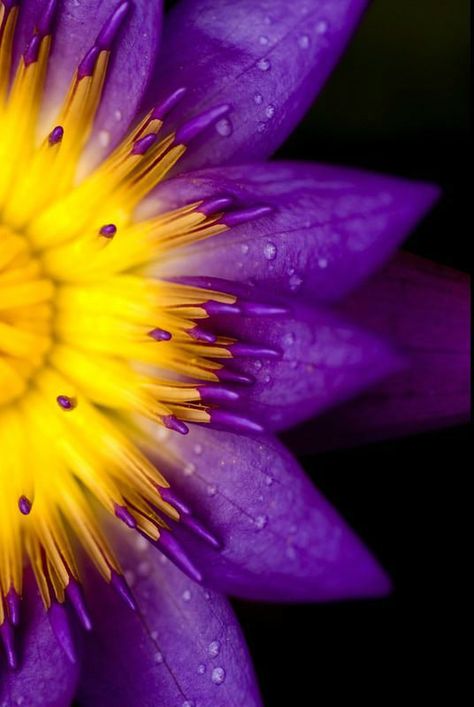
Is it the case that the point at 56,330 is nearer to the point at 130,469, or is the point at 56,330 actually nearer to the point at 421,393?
the point at 130,469

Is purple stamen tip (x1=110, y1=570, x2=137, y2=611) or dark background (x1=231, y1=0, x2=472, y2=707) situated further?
dark background (x1=231, y1=0, x2=472, y2=707)

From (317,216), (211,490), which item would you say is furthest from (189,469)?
(317,216)

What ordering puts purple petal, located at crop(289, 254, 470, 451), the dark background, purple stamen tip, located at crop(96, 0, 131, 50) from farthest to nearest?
the dark background, purple petal, located at crop(289, 254, 470, 451), purple stamen tip, located at crop(96, 0, 131, 50)

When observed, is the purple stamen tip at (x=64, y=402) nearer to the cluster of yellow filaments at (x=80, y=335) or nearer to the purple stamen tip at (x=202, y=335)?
the cluster of yellow filaments at (x=80, y=335)

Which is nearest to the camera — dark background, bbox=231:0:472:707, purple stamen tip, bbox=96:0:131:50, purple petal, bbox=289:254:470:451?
purple stamen tip, bbox=96:0:131:50

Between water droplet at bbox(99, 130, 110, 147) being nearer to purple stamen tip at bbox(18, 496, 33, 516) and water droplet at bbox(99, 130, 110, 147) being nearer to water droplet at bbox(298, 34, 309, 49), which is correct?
water droplet at bbox(298, 34, 309, 49)

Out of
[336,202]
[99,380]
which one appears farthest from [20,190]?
[336,202]

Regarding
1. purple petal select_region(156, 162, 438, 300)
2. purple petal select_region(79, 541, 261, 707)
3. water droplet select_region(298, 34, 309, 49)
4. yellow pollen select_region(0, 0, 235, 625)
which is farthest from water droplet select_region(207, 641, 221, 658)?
water droplet select_region(298, 34, 309, 49)
